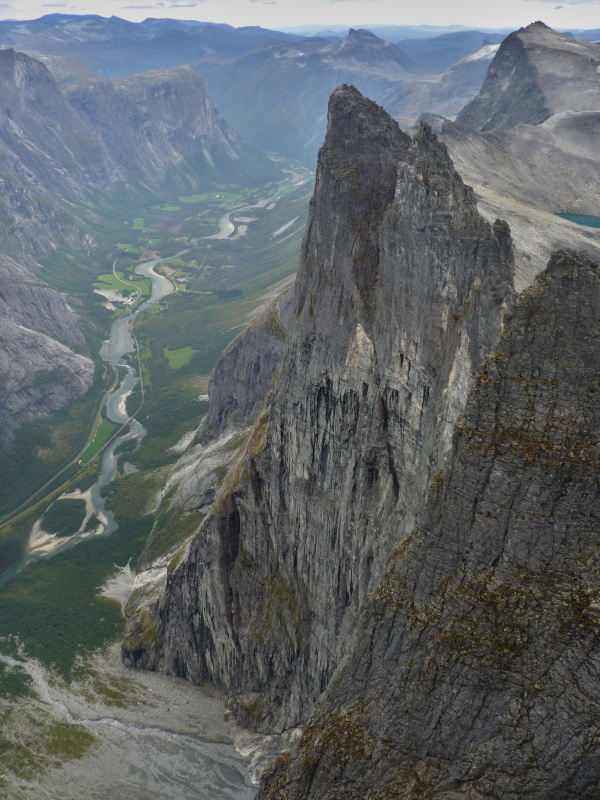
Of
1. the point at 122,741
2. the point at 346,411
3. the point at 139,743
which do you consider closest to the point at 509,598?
the point at 346,411

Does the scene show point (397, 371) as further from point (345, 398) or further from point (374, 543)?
point (374, 543)

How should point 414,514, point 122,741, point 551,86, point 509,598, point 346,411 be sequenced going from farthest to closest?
point 551,86 → point 122,741 → point 346,411 → point 414,514 → point 509,598

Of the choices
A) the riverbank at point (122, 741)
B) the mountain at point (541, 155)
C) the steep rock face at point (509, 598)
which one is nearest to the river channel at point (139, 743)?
the riverbank at point (122, 741)

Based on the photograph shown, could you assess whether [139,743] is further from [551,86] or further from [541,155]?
[551,86]

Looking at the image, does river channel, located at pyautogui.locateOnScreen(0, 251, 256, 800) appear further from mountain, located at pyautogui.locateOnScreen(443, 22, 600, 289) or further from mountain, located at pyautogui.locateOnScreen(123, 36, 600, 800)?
mountain, located at pyautogui.locateOnScreen(443, 22, 600, 289)

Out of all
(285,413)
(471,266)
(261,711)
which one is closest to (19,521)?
(261,711)

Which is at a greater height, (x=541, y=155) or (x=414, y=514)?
(x=541, y=155)
